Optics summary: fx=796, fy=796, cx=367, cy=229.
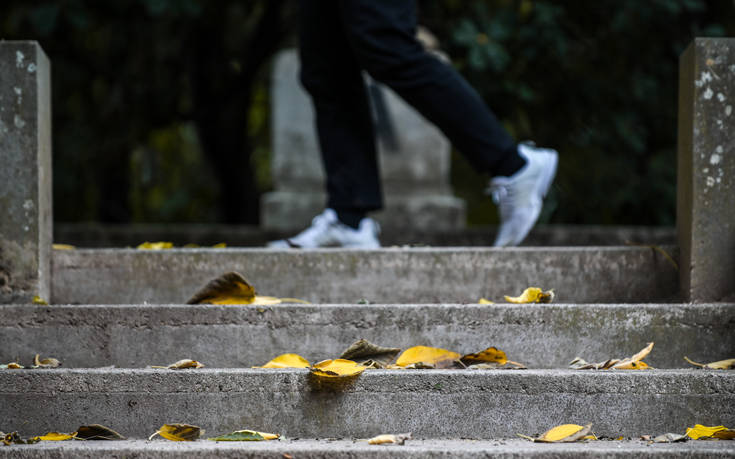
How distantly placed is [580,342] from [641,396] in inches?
10.8

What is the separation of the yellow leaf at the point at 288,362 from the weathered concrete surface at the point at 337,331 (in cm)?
9

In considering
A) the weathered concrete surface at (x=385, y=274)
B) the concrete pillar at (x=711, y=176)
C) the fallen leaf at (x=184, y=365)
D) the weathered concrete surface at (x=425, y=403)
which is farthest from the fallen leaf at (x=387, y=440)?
the concrete pillar at (x=711, y=176)

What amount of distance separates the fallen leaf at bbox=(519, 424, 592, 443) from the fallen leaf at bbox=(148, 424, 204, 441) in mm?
752

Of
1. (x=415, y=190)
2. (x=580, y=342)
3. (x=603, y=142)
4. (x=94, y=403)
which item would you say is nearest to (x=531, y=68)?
(x=603, y=142)

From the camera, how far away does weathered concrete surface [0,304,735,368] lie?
2084 millimetres

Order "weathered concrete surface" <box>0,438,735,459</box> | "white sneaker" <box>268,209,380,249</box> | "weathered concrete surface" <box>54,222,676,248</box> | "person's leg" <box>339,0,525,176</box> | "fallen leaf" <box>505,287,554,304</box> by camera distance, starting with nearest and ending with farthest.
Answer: "weathered concrete surface" <box>0,438,735,459</box> < "fallen leaf" <box>505,287,554,304</box> < "person's leg" <box>339,0,525,176</box> < "white sneaker" <box>268,209,380,249</box> < "weathered concrete surface" <box>54,222,676,248</box>

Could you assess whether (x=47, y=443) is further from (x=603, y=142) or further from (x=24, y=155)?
(x=603, y=142)

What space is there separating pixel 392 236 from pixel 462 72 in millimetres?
2091

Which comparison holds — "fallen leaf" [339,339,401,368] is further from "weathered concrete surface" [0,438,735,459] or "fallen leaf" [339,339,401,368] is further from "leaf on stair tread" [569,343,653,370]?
"leaf on stair tread" [569,343,653,370]

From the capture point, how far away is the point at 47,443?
1.73m

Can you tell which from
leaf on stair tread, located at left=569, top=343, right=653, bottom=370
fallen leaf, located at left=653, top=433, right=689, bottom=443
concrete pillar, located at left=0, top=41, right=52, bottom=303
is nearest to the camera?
fallen leaf, located at left=653, top=433, right=689, bottom=443

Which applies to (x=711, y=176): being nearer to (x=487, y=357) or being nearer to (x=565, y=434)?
(x=487, y=357)

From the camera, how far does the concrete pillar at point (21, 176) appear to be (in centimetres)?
235

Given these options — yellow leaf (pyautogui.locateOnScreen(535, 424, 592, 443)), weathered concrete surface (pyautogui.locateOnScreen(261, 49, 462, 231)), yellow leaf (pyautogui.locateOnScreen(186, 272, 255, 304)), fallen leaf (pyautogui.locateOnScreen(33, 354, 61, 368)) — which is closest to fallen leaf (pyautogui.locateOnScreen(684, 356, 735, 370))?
yellow leaf (pyautogui.locateOnScreen(535, 424, 592, 443))
